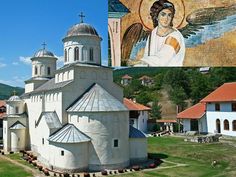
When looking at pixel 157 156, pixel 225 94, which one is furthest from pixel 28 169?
pixel 225 94

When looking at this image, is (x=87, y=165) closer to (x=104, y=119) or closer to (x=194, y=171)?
(x=104, y=119)

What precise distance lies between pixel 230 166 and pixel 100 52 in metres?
14.0

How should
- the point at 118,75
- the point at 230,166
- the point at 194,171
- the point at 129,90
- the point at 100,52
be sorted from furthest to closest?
the point at 118,75, the point at 129,90, the point at 100,52, the point at 230,166, the point at 194,171

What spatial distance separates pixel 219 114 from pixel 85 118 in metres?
21.7

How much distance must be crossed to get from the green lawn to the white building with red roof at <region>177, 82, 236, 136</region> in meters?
5.85

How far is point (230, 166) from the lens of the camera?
2302cm

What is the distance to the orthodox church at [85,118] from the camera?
2186 centimetres

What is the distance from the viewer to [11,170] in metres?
23.2

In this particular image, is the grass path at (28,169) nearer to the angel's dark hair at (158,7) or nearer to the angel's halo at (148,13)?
the angel's halo at (148,13)

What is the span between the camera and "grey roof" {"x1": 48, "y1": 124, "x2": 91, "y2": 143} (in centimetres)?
2142

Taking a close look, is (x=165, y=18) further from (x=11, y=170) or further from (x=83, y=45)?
(x=11, y=170)

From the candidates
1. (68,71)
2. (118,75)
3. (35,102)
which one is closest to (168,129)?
(35,102)

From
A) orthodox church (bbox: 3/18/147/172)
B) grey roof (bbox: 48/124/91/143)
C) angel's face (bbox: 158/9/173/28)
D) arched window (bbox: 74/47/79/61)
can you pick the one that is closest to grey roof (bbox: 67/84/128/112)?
orthodox church (bbox: 3/18/147/172)

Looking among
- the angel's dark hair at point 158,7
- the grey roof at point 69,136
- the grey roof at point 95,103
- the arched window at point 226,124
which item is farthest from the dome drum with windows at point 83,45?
the angel's dark hair at point 158,7
